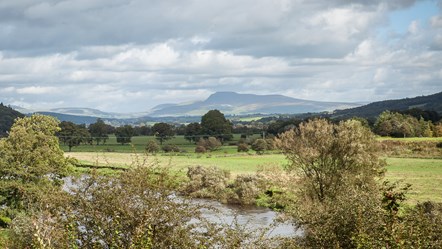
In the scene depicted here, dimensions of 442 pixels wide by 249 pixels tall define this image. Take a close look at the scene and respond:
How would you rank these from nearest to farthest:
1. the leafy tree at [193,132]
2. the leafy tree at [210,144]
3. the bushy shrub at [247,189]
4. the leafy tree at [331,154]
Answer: the leafy tree at [331,154] < the bushy shrub at [247,189] < the leafy tree at [210,144] < the leafy tree at [193,132]

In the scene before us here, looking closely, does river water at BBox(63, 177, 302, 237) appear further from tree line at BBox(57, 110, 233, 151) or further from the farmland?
tree line at BBox(57, 110, 233, 151)

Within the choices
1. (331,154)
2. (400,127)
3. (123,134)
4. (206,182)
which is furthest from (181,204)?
(123,134)

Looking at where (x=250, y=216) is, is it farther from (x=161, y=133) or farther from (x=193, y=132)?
(x=161, y=133)

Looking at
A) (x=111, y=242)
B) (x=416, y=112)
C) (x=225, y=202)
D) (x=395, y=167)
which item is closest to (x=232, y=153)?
(x=395, y=167)

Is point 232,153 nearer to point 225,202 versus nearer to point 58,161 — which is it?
point 225,202

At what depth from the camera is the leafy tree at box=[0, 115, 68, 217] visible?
39312 mm

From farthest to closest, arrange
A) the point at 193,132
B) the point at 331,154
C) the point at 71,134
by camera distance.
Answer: the point at 193,132, the point at 71,134, the point at 331,154

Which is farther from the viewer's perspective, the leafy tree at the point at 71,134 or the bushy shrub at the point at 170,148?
the leafy tree at the point at 71,134

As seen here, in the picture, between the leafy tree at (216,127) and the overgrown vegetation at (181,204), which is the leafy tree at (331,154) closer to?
the overgrown vegetation at (181,204)

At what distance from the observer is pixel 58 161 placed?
41844mm

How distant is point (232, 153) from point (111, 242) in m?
106

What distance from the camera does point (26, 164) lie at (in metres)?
40.3

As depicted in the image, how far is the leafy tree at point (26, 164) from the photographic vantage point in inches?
1548

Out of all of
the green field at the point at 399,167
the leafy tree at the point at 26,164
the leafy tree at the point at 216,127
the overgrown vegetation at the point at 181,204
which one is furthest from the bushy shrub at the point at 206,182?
the leafy tree at the point at 216,127
